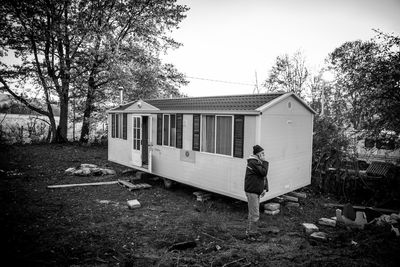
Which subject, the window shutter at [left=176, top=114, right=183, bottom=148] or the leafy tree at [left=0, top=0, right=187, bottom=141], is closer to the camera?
the window shutter at [left=176, top=114, right=183, bottom=148]

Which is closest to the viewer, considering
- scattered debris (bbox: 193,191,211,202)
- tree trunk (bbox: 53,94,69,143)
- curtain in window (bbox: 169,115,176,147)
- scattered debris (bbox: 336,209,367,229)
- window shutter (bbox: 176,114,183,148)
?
scattered debris (bbox: 336,209,367,229)

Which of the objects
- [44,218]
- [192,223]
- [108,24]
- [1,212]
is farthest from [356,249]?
[108,24]

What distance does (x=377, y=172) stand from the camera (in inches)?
348

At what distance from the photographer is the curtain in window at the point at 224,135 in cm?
754

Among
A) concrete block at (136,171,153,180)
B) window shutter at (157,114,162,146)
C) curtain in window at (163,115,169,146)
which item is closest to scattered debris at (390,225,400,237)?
curtain in window at (163,115,169,146)

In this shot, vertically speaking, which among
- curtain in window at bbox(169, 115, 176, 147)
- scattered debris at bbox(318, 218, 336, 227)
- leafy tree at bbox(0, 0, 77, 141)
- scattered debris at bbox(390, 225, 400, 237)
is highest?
leafy tree at bbox(0, 0, 77, 141)

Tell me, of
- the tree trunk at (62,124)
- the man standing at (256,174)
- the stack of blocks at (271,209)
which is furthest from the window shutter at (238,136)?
the tree trunk at (62,124)

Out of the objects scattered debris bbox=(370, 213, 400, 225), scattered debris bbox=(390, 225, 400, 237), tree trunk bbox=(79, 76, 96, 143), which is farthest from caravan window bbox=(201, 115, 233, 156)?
tree trunk bbox=(79, 76, 96, 143)

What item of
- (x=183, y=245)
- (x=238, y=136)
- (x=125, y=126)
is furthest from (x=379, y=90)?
(x=125, y=126)

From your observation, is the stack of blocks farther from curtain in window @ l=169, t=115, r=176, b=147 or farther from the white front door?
the white front door

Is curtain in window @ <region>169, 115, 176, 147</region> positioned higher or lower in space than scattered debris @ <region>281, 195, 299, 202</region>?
higher

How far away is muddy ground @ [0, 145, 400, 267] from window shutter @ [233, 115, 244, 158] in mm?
1798

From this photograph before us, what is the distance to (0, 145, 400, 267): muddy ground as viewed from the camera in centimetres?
444

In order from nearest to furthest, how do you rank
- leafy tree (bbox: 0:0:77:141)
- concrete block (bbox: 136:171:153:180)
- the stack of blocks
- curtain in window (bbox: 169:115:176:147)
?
the stack of blocks < curtain in window (bbox: 169:115:176:147) < concrete block (bbox: 136:171:153:180) < leafy tree (bbox: 0:0:77:141)
